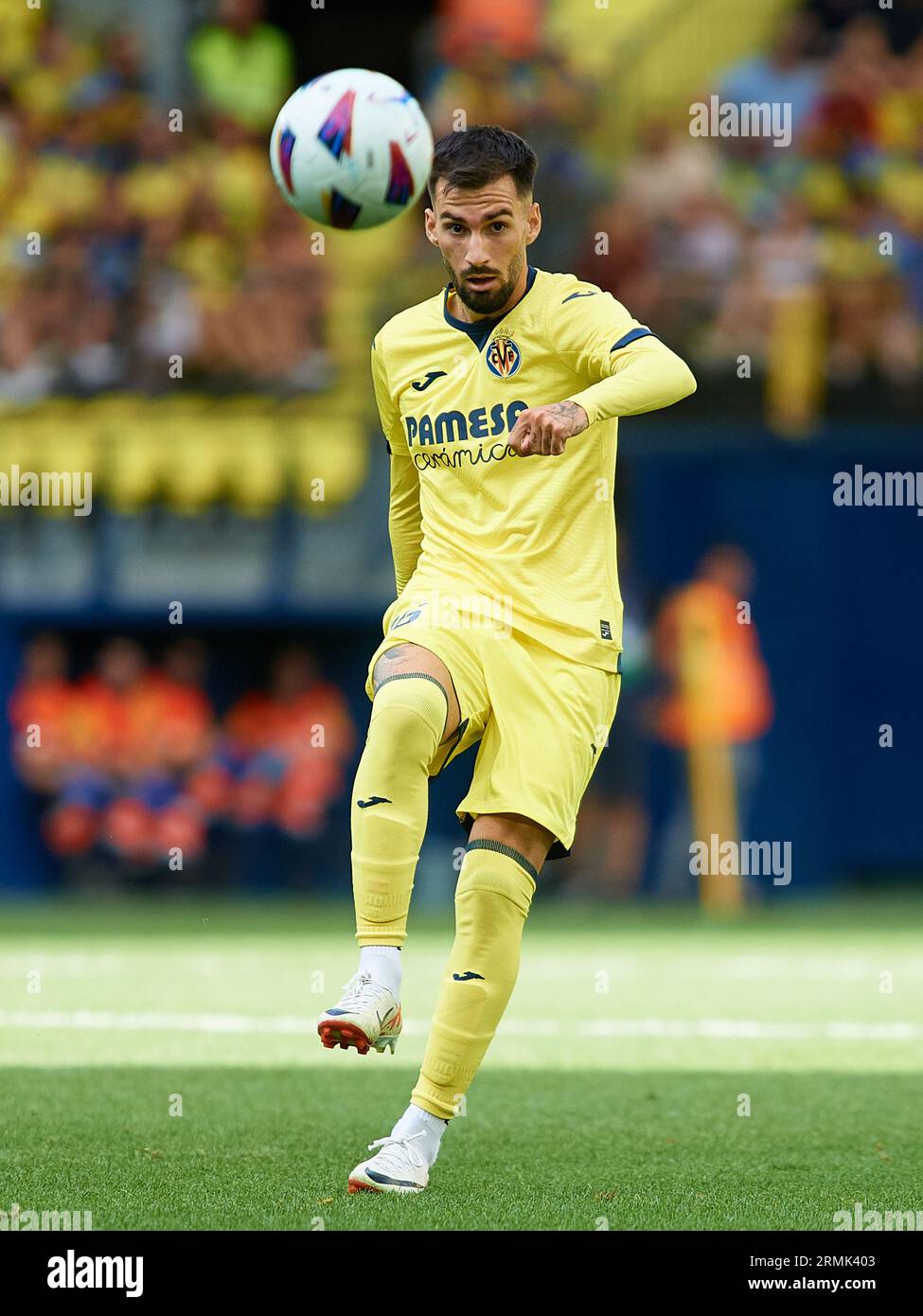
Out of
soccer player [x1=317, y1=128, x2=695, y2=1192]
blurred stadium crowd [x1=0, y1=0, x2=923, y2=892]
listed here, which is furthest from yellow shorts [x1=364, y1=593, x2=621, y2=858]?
blurred stadium crowd [x1=0, y1=0, x2=923, y2=892]

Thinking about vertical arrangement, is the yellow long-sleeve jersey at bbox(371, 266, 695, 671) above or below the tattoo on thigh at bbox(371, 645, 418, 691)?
above

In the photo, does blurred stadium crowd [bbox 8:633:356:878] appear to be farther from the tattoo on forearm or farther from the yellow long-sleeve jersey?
the tattoo on forearm

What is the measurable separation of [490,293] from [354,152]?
58cm

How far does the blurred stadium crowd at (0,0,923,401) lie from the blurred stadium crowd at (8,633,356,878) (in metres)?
2.21

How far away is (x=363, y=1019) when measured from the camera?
4660mm

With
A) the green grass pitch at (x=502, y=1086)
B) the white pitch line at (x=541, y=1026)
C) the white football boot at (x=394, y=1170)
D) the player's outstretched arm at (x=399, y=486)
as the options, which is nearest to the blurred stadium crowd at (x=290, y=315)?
the green grass pitch at (x=502, y=1086)

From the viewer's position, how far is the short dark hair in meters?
5.13

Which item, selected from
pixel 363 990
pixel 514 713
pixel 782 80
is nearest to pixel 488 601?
pixel 514 713

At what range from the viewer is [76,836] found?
1469 centimetres

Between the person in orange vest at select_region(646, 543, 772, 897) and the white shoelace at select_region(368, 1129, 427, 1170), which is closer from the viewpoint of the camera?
the white shoelace at select_region(368, 1129, 427, 1170)

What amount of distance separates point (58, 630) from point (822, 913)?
5.98 metres

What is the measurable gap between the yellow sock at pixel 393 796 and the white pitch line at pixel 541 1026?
3.05m

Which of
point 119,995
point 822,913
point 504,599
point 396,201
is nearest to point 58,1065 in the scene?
point 119,995

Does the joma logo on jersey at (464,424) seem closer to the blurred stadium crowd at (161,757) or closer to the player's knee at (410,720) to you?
the player's knee at (410,720)
